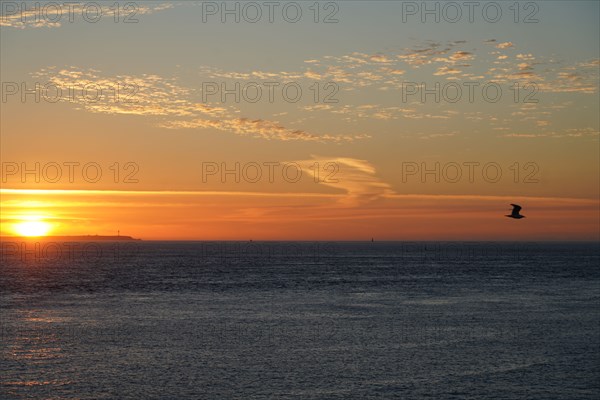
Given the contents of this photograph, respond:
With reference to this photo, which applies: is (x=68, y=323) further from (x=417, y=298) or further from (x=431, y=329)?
(x=417, y=298)

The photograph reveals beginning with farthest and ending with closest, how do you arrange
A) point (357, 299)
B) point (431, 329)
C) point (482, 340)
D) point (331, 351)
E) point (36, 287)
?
point (36, 287) < point (357, 299) < point (431, 329) < point (482, 340) < point (331, 351)

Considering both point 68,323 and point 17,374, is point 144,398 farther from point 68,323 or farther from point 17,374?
point 68,323

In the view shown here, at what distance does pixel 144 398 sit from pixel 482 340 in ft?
112

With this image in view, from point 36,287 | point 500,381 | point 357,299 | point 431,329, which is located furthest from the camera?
point 36,287

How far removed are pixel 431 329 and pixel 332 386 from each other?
26788mm

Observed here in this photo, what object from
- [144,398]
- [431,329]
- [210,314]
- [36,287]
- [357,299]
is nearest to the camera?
[144,398]

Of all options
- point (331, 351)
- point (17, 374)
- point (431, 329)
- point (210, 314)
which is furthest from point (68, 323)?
point (431, 329)

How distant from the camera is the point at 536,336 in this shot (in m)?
71.1

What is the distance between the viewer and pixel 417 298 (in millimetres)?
107812

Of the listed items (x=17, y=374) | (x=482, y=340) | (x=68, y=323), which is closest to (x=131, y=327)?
(x=68, y=323)

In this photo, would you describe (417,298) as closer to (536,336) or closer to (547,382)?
(536,336)

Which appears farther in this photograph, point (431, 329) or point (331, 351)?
point (431, 329)

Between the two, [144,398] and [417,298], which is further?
[417,298]

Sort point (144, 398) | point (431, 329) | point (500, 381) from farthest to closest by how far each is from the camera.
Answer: point (431, 329) → point (500, 381) → point (144, 398)
